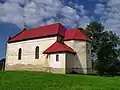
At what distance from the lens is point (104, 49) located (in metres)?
53.2

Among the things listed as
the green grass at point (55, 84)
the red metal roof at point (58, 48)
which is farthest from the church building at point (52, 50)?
the green grass at point (55, 84)

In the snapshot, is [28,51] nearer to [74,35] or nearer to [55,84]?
[74,35]

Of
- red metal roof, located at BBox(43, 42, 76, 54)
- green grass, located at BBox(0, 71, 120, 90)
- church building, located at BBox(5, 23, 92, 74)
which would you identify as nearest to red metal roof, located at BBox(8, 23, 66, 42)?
church building, located at BBox(5, 23, 92, 74)

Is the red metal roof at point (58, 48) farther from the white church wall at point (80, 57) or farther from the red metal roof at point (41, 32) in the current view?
the red metal roof at point (41, 32)

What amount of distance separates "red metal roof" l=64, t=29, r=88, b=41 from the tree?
9.76 metres

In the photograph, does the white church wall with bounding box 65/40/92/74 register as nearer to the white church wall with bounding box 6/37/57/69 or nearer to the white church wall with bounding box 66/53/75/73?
the white church wall with bounding box 66/53/75/73

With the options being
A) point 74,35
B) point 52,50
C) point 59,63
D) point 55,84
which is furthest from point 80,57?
point 55,84

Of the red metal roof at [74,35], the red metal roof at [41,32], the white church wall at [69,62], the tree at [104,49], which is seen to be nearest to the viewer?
the white church wall at [69,62]

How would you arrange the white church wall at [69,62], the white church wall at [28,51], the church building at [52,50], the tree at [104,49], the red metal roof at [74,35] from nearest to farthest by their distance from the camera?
the white church wall at [69,62]
the church building at [52,50]
the red metal roof at [74,35]
the white church wall at [28,51]
the tree at [104,49]

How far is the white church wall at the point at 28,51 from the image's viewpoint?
45.1 metres

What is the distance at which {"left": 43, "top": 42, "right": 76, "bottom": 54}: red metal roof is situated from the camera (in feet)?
132

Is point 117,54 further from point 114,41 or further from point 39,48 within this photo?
point 39,48

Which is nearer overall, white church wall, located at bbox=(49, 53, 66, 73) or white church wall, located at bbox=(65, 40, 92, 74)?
white church wall, located at bbox=(49, 53, 66, 73)

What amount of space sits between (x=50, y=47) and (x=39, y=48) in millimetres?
4224
